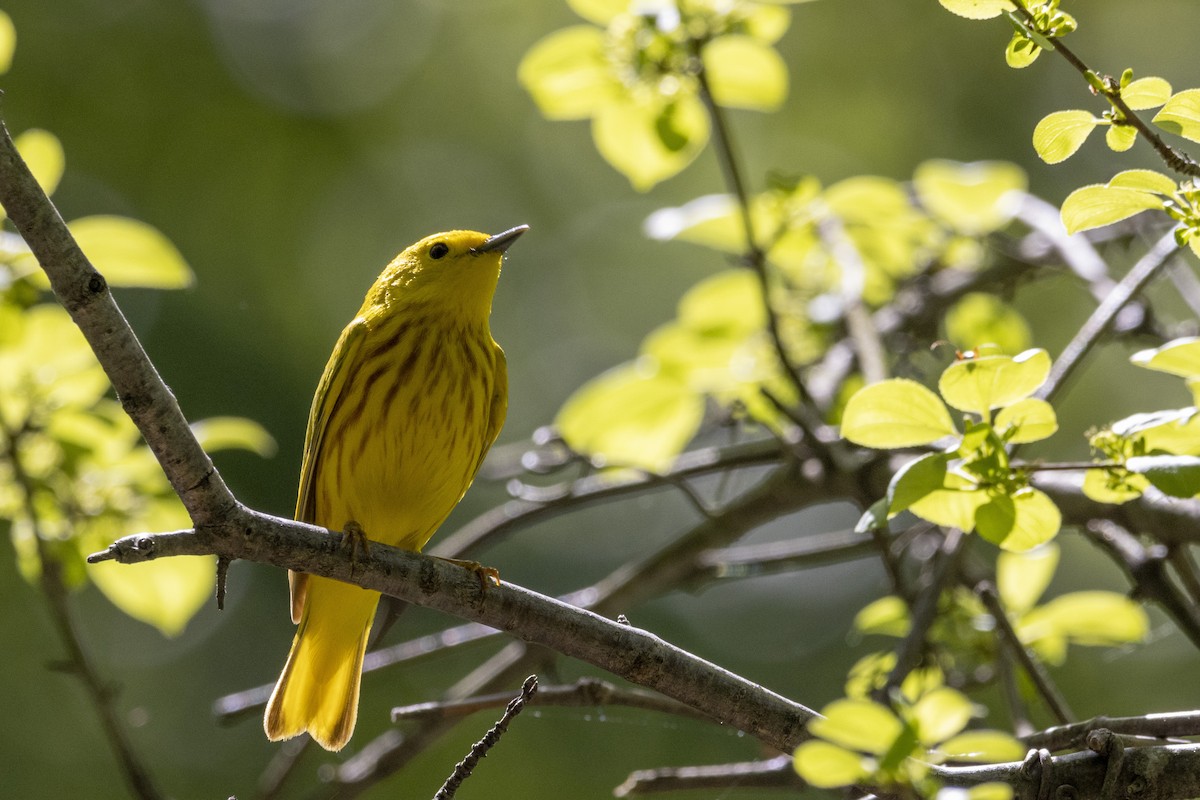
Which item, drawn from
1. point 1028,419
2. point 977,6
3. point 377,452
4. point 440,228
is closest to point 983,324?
point 377,452

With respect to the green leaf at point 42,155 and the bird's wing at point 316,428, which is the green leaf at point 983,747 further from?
the green leaf at point 42,155

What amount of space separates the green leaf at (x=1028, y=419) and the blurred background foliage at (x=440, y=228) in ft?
18.5

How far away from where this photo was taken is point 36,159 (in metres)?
2.85

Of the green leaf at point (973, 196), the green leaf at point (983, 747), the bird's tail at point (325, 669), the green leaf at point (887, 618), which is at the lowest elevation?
the green leaf at point (983, 747)

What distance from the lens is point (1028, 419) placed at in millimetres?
1845

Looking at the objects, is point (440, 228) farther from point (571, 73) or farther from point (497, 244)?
point (571, 73)

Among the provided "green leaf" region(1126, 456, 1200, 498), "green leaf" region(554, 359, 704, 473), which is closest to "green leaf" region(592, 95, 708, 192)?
"green leaf" region(554, 359, 704, 473)

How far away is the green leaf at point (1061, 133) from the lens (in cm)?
169

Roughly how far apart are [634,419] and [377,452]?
0.70 metres

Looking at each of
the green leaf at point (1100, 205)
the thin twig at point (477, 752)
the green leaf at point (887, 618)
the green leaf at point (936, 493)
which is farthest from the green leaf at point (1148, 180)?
the green leaf at point (887, 618)

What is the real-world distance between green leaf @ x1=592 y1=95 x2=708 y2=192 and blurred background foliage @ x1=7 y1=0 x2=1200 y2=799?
4.69 metres

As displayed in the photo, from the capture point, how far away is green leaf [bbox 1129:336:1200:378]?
5.71 ft

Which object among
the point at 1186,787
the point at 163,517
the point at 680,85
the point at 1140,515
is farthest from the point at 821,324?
the point at 1186,787

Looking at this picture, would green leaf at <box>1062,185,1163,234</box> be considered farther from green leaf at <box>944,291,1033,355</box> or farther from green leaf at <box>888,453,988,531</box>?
green leaf at <box>944,291,1033,355</box>
